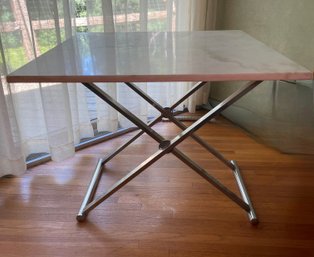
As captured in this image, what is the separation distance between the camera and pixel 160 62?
41.3 inches

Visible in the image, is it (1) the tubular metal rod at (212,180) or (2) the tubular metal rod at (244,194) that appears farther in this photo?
(2) the tubular metal rod at (244,194)

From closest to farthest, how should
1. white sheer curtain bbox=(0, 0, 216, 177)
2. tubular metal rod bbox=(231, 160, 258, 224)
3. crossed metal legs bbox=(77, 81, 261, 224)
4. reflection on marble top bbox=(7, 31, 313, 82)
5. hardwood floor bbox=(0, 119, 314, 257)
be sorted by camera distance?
reflection on marble top bbox=(7, 31, 313, 82) → crossed metal legs bbox=(77, 81, 261, 224) → hardwood floor bbox=(0, 119, 314, 257) → tubular metal rod bbox=(231, 160, 258, 224) → white sheer curtain bbox=(0, 0, 216, 177)

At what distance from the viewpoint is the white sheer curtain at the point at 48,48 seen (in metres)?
1.62

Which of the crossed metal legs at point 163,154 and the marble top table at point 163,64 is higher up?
the marble top table at point 163,64

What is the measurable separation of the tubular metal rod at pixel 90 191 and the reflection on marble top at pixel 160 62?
760mm

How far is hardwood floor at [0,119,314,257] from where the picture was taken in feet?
4.40

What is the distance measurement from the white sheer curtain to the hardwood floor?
19cm

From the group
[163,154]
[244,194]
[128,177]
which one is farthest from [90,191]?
[244,194]

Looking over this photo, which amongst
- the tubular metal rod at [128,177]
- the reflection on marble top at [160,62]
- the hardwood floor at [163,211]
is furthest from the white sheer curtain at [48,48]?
the tubular metal rod at [128,177]

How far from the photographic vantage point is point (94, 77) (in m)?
0.92

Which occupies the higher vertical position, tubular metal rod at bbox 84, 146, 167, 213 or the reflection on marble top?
the reflection on marble top

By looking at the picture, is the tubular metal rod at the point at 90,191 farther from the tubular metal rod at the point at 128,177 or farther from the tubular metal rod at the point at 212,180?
the tubular metal rod at the point at 212,180

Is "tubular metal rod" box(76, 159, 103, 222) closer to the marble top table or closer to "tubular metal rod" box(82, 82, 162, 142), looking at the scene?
the marble top table

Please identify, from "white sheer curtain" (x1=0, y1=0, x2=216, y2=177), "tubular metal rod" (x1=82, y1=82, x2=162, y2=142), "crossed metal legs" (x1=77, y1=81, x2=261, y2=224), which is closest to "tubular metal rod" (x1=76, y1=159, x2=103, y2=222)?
"crossed metal legs" (x1=77, y1=81, x2=261, y2=224)
